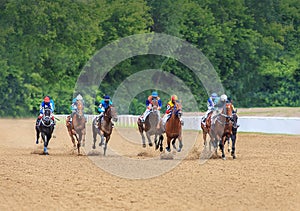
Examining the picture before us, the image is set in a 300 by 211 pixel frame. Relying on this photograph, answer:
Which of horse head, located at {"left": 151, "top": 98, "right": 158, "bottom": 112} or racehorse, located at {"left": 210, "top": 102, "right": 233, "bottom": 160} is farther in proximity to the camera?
horse head, located at {"left": 151, "top": 98, "right": 158, "bottom": 112}

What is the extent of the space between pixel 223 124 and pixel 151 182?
22.8 feet

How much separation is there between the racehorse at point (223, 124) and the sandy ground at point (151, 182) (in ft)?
2.44

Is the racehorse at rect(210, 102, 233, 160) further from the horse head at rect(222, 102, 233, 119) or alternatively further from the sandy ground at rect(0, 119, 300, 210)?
the sandy ground at rect(0, 119, 300, 210)

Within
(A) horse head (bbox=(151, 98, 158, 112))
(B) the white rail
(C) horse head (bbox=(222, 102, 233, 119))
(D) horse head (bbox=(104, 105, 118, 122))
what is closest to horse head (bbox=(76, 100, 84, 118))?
(D) horse head (bbox=(104, 105, 118, 122))

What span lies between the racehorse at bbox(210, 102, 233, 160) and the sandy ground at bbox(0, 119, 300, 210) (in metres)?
0.74

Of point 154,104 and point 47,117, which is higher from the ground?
point 154,104

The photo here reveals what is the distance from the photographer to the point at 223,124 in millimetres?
23906

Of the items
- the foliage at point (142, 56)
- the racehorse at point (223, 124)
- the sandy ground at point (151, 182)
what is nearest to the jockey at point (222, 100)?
the racehorse at point (223, 124)

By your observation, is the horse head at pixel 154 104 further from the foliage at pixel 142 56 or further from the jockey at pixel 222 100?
the foliage at pixel 142 56

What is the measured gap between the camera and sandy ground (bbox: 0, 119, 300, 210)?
1426cm

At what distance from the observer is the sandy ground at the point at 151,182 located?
14.3 metres

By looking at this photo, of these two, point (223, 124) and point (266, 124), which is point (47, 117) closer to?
point (223, 124)

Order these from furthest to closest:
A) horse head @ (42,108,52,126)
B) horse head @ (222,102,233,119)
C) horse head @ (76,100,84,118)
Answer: horse head @ (76,100,84,118) < horse head @ (42,108,52,126) < horse head @ (222,102,233,119)

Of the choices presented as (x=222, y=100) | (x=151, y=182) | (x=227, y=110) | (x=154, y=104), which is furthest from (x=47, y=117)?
(x=151, y=182)
